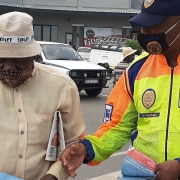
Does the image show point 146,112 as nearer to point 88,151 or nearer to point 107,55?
point 88,151

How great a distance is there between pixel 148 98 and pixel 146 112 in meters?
0.07

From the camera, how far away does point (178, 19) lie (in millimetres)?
2324

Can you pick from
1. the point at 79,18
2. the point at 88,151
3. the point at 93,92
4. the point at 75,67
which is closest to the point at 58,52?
the point at 75,67

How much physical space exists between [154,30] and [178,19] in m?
0.13

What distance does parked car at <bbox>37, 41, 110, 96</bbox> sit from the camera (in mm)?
13102

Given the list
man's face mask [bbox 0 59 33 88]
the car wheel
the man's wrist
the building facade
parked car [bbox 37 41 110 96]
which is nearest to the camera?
man's face mask [bbox 0 59 33 88]

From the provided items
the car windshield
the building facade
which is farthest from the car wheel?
the building facade

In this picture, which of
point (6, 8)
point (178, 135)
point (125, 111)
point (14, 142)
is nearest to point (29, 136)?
point (14, 142)

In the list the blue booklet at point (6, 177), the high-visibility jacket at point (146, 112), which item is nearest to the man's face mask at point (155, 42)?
the high-visibility jacket at point (146, 112)

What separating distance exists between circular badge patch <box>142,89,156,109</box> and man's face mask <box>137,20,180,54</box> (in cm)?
21

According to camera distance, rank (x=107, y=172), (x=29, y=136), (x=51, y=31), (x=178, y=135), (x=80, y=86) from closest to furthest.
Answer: (x=178, y=135) < (x=29, y=136) < (x=107, y=172) < (x=80, y=86) < (x=51, y=31)

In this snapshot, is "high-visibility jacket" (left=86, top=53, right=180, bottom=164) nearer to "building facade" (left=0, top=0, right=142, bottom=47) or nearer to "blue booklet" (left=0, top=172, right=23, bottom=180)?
"blue booklet" (left=0, top=172, right=23, bottom=180)

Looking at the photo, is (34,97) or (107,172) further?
(107,172)

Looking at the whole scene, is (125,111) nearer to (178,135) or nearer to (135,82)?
(135,82)
